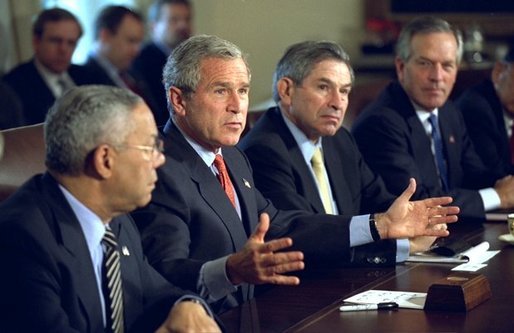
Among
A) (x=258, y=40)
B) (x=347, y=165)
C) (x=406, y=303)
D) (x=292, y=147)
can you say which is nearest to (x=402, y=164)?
(x=347, y=165)

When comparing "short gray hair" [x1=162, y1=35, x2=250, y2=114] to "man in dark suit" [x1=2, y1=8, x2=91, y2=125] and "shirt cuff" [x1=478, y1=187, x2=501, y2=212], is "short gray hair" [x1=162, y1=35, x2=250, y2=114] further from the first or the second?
"man in dark suit" [x1=2, y1=8, x2=91, y2=125]

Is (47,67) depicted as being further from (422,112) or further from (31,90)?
(422,112)

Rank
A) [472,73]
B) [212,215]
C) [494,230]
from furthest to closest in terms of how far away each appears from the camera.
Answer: [472,73]
[494,230]
[212,215]

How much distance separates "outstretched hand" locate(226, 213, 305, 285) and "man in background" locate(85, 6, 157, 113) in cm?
387

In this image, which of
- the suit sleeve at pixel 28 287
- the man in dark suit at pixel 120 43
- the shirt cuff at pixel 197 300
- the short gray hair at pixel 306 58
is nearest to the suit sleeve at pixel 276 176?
the short gray hair at pixel 306 58

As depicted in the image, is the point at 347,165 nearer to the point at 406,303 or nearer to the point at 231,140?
the point at 231,140

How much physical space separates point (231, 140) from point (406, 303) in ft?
2.36

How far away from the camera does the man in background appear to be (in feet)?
20.8

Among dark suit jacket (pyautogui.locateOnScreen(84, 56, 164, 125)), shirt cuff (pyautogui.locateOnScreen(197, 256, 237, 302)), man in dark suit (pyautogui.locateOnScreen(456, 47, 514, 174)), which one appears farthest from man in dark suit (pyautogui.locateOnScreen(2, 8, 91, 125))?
shirt cuff (pyautogui.locateOnScreen(197, 256, 237, 302))

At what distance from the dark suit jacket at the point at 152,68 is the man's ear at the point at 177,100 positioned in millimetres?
3430

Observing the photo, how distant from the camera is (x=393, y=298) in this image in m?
2.66

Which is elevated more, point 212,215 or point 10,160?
point 10,160

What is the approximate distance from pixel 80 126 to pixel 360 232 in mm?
1102

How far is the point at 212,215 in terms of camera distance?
2.96 m
